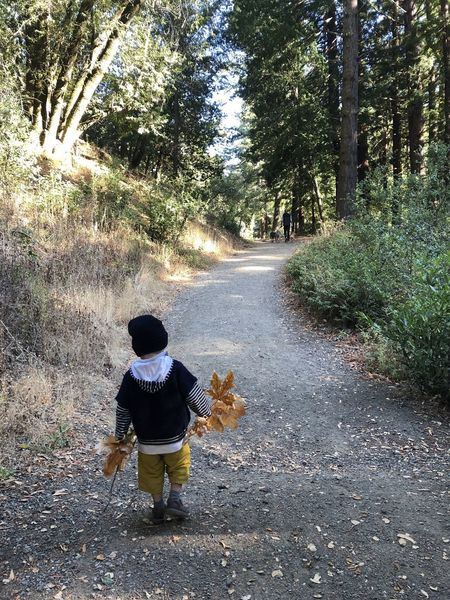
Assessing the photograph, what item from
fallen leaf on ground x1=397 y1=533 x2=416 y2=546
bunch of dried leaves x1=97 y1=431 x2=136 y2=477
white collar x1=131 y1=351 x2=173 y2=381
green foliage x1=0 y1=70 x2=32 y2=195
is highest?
green foliage x1=0 y1=70 x2=32 y2=195

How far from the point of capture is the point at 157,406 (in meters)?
2.98

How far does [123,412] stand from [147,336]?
571mm

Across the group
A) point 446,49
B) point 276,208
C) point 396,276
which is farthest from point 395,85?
point 276,208

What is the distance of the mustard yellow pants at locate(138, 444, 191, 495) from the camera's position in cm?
308

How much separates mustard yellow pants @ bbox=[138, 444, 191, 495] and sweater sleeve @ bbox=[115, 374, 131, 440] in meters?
0.20

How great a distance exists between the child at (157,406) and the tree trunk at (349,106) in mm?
10474

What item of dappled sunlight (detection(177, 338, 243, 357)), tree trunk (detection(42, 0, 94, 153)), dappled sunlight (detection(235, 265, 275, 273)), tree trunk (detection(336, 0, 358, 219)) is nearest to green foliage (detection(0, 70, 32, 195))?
tree trunk (detection(42, 0, 94, 153))

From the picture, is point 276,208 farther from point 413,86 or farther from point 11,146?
point 11,146

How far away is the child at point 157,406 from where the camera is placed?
296 cm

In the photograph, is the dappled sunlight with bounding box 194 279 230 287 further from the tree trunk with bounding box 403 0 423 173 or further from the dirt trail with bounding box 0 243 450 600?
the tree trunk with bounding box 403 0 423 173

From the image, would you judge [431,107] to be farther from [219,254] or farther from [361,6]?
[219,254]

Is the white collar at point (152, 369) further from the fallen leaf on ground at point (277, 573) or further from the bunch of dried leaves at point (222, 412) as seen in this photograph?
the fallen leaf on ground at point (277, 573)

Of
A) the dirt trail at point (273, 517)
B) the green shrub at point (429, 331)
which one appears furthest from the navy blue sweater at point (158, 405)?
the green shrub at point (429, 331)

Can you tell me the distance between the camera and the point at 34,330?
18.0 ft
